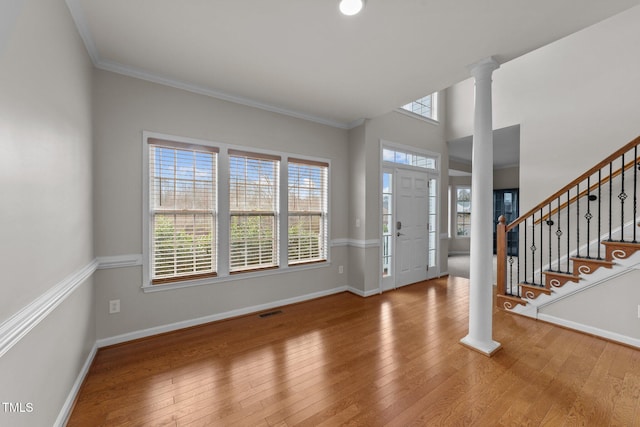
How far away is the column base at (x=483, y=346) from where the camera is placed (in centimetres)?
244

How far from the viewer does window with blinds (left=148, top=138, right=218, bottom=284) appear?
2.82 metres

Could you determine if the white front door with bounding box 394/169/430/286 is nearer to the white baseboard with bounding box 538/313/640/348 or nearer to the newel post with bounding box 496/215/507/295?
the newel post with bounding box 496/215/507/295

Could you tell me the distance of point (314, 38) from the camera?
2.19 metres

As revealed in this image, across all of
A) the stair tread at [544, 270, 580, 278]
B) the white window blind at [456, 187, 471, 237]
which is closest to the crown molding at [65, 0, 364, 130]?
the stair tread at [544, 270, 580, 278]

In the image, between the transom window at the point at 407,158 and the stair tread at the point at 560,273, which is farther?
the transom window at the point at 407,158

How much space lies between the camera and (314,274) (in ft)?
13.1

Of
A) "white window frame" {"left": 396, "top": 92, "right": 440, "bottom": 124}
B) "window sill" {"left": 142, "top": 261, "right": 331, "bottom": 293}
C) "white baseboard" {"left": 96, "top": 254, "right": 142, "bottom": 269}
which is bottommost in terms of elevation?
"window sill" {"left": 142, "top": 261, "right": 331, "bottom": 293}

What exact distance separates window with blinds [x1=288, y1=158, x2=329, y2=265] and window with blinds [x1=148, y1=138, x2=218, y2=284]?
109 cm

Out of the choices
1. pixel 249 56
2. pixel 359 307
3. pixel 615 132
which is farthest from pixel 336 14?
pixel 615 132

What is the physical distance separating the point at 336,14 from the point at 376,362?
9.41 feet

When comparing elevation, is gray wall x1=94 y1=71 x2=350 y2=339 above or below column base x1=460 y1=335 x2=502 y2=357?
above

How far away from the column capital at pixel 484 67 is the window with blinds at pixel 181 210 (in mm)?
2912

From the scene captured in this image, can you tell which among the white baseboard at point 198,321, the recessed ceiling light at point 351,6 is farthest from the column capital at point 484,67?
the white baseboard at point 198,321

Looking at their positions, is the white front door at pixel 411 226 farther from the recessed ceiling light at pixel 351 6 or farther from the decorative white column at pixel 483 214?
the recessed ceiling light at pixel 351 6
